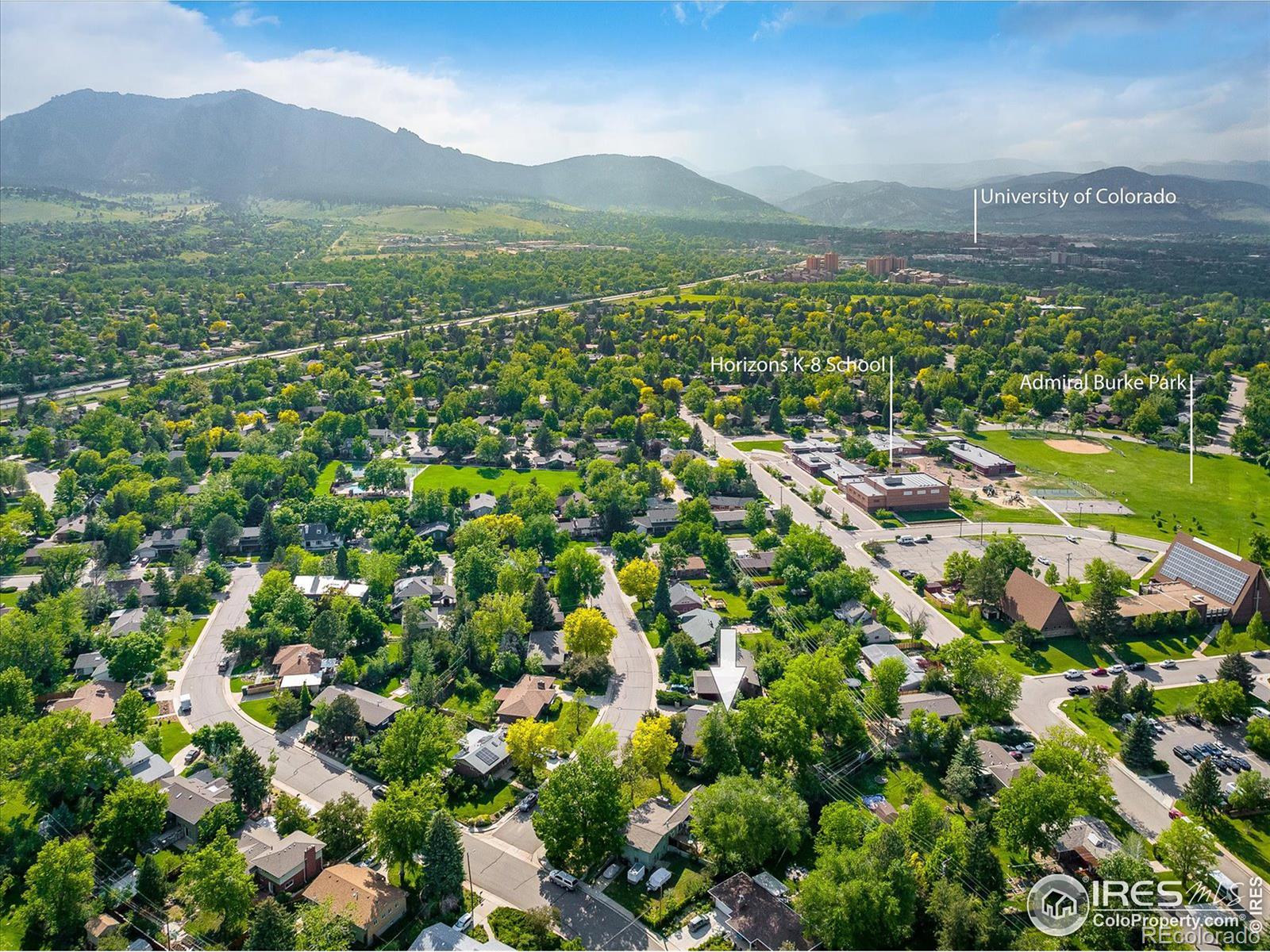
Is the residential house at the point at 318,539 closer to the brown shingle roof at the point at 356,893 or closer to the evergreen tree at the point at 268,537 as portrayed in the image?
the evergreen tree at the point at 268,537

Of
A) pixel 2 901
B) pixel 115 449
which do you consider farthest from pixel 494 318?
pixel 2 901

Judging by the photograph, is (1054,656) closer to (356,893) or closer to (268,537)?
(356,893)

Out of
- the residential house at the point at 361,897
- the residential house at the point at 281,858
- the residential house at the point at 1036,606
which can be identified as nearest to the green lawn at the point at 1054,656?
the residential house at the point at 1036,606

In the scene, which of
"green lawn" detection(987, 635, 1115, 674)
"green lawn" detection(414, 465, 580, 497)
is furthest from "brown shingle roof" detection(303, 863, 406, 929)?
"green lawn" detection(414, 465, 580, 497)

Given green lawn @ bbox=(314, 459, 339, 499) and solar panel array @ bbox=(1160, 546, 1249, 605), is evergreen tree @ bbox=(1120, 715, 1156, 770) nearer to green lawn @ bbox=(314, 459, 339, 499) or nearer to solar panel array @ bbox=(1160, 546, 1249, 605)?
solar panel array @ bbox=(1160, 546, 1249, 605)

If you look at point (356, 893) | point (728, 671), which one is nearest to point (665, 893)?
point (356, 893)

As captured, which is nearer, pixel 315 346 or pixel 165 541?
pixel 165 541
